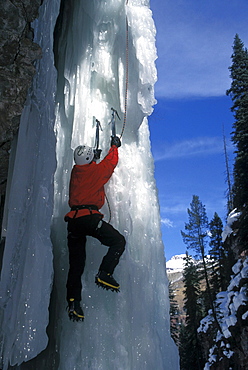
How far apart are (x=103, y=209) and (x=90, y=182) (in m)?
0.65

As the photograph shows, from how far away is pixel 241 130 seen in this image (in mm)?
19016

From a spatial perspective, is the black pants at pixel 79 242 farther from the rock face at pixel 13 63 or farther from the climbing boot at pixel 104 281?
the rock face at pixel 13 63

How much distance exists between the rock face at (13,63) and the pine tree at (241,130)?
1367 cm

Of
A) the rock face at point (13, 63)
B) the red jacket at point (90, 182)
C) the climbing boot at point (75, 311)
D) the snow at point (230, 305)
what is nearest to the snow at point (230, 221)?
the snow at point (230, 305)

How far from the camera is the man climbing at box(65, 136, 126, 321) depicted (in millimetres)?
4027

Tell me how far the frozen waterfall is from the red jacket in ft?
0.98

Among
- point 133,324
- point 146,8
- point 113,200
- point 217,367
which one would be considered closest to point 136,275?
point 133,324

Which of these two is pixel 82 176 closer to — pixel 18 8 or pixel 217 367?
pixel 18 8

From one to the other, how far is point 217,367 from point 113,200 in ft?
51.2

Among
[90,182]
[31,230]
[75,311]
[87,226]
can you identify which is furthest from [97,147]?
[75,311]

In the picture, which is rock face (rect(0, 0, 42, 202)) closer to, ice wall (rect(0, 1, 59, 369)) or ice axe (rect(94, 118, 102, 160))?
ice wall (rect(0, 1, 59, 369))

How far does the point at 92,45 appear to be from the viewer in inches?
Answer: 232

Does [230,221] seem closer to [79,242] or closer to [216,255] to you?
[216,255]

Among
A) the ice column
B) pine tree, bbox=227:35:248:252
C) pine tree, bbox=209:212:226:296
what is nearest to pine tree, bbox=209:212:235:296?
pine tree, bbox=209:212:226:296
